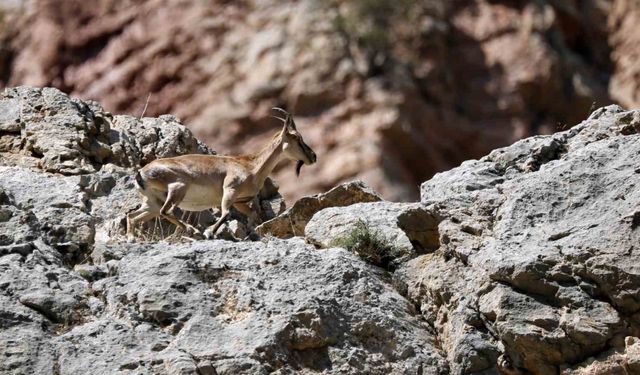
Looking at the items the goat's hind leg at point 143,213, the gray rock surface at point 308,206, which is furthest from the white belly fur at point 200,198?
the gray rock surface at point 308,206

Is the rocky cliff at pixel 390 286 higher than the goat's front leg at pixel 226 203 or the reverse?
the reverse

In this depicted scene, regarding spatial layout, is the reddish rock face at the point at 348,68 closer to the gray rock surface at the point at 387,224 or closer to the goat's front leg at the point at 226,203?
the goat's front leg at the point at 226,203

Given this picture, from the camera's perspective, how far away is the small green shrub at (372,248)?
36.7 ft

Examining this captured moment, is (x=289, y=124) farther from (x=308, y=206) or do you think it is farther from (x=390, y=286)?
(x=390, y=286)

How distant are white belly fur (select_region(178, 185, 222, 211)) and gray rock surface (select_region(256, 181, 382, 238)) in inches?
45.6

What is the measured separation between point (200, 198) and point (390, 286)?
4115 mm

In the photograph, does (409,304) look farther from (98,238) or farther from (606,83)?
(606,83)

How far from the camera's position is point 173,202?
1405cm

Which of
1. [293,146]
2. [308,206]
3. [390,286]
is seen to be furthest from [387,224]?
[293,146]

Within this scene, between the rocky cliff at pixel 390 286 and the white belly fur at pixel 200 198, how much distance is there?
250cm

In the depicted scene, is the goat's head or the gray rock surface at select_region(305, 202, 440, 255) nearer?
the gray rock surface at select_region(305, 202, 440, 255)

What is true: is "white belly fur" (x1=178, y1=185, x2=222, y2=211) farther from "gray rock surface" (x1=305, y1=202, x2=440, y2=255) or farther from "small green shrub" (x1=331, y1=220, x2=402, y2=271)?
"small green shrub" (x1=331, y1=220, x2=402, y2=271)

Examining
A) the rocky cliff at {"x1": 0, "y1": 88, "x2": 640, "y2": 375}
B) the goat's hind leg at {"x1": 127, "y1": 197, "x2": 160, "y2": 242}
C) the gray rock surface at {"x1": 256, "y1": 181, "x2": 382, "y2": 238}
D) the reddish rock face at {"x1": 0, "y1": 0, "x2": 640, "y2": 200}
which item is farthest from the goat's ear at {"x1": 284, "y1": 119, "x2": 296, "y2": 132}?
the reddish rock face at {"x1": 0, "y1": 0, "x2": 640, "y2": 200}

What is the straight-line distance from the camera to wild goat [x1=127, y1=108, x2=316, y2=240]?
1379 centimetres
